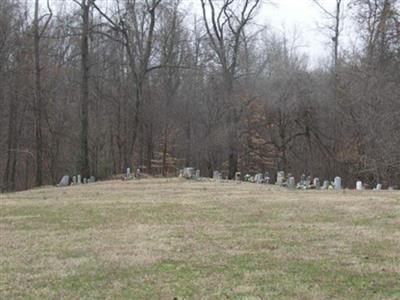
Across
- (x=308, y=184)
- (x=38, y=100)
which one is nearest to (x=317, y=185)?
(x=308, y=184)

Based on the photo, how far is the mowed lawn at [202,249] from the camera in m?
5.77

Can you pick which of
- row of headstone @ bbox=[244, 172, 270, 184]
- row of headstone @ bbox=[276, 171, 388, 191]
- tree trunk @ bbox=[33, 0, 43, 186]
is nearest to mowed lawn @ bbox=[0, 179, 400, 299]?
row of headstone @ bbox=[276, 171, 388, 191]

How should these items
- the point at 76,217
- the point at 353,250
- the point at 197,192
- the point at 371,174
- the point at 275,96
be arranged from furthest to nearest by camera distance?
the point at 275,96
the point at 371,174
the point at 197,192
the point at 76,217
the point at 353,250

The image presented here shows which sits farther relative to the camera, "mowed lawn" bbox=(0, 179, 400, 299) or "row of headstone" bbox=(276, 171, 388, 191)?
"row of headstone" bbox=(276, 171, 388, 191)

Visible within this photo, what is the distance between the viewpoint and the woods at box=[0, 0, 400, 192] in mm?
30391

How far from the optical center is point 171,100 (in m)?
38.7

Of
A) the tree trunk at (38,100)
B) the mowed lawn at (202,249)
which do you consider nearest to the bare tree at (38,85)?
the tree trunk at (38,100)

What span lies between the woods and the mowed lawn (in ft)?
51.1

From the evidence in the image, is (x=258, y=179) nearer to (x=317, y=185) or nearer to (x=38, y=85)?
(x=317, y=185)

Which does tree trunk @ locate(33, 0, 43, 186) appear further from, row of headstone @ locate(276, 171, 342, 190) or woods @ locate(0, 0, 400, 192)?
row of headstone @ locate(276, 171, 342, 190)

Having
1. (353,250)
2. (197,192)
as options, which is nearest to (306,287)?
(353,250)

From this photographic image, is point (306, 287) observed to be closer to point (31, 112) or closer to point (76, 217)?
point (76, 217)

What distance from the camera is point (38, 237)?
8.88 m

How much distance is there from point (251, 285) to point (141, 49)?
2960 centimetres
